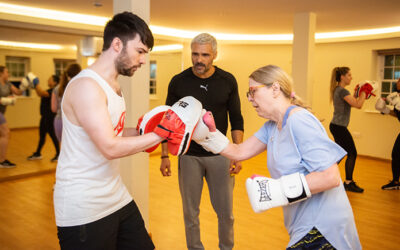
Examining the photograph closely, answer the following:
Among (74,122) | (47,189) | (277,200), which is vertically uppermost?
(74,122)

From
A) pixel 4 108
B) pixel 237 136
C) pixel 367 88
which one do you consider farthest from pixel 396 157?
pixel 4 108

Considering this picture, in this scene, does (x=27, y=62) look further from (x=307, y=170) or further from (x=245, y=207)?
(x=307, y=170)

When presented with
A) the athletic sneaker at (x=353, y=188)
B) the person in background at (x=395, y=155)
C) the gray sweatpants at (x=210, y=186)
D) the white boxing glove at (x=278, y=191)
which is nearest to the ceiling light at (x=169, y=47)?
the person in background at (x=395, y=155)

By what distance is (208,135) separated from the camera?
5.76 ft

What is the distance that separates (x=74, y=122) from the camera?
1404 millimetres

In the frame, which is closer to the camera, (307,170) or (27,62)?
(307,170)

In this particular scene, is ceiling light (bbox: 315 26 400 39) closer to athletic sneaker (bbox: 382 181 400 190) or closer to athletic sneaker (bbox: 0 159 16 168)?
athletic sneaker (bbox: 382 181 400 190)

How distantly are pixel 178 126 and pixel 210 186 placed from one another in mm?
1081

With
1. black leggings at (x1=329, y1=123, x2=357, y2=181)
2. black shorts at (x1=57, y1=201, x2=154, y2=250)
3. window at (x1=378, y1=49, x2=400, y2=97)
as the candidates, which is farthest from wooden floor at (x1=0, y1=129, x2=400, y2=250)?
window at (x1=378, y1=49, x2=400, y2=97)

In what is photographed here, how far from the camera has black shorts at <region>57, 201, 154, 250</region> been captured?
1.44 metres

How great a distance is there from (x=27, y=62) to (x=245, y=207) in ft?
29.2

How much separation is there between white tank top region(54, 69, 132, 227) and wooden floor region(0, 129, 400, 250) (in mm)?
1665

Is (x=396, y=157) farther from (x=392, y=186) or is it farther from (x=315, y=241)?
(x=315, y=241)

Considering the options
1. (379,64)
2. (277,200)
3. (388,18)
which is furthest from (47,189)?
(379,64)
